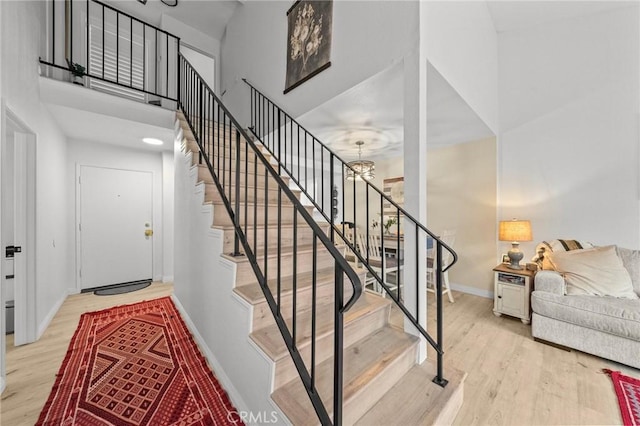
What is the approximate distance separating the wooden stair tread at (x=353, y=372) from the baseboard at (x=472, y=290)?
8.10 ft

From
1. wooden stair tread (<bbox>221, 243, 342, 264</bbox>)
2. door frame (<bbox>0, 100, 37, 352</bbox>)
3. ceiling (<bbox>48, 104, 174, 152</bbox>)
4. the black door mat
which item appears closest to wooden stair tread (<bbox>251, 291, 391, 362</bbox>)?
wooden stair tread (<bbox>221, 243, 342, 264</bbox>)

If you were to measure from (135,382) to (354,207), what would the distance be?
2111 millimetres

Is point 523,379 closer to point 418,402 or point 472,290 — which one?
point 418,402

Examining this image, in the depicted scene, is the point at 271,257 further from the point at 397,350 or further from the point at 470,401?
the point at 470,401

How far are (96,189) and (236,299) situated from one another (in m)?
3.81

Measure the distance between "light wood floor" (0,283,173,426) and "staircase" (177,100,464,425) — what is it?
4.91 ft

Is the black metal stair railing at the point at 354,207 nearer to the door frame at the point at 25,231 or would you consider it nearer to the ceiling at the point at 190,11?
the ceiling at the point at 190,11

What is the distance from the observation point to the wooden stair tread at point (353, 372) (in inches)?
43.5

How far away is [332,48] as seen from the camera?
232 cm

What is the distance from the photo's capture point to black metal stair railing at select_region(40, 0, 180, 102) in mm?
3301

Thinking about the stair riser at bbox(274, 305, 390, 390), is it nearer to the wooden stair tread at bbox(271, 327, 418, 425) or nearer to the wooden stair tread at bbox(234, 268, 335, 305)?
the wooden stair tread at bbox(271, 327, 418, 425)

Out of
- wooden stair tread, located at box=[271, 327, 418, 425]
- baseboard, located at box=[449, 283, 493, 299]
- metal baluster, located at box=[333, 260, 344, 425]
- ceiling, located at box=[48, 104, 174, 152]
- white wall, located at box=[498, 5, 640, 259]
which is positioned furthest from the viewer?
baseboard, located at box=[449, 283, 493, 299]

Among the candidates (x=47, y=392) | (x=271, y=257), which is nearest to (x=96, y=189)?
(x=47, y=392)

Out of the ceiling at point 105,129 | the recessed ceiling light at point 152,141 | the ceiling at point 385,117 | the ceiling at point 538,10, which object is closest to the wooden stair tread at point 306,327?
the ceiling at point 385,117
